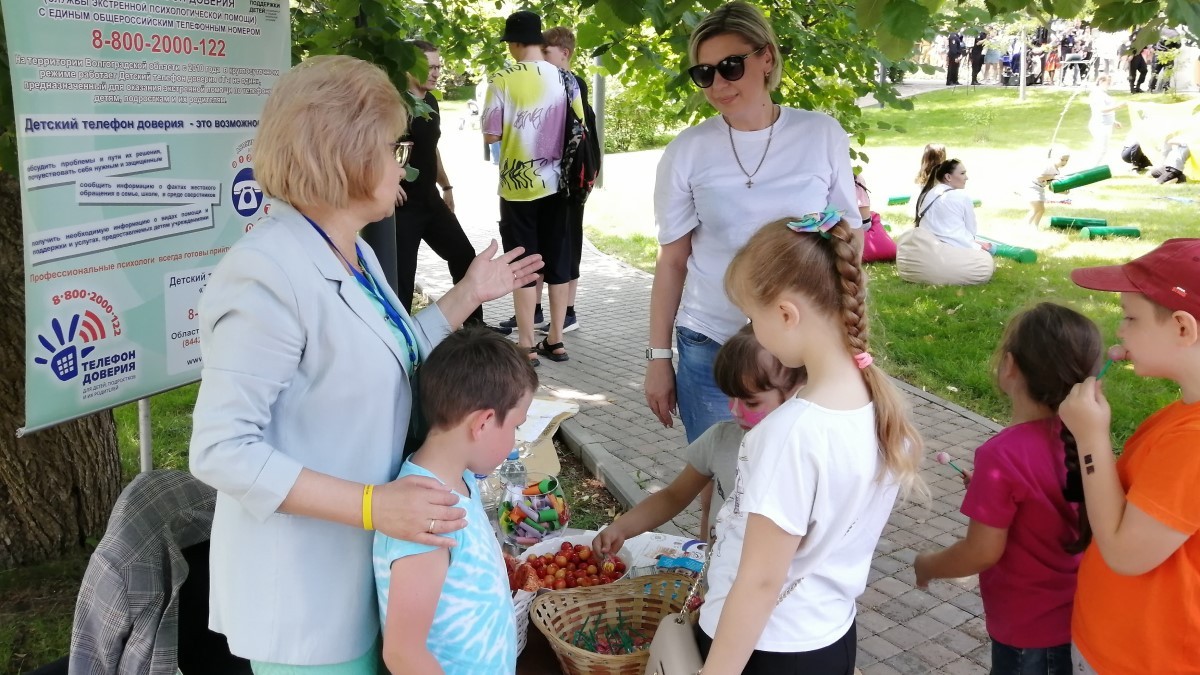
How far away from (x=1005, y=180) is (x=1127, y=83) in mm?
18054

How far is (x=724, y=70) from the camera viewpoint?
9.41 ft

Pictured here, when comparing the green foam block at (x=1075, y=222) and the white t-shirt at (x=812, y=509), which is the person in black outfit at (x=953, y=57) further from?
the white t-shirt at (x=812, y=509)

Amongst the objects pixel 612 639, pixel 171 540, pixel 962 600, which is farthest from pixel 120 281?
pixel 962 600

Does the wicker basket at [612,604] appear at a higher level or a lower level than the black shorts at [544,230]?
lower

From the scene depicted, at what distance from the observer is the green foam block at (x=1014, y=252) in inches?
376

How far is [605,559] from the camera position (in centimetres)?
275

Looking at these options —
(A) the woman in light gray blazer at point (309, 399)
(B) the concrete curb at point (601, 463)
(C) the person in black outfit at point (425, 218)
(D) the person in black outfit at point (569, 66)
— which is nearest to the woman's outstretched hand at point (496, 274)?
(A) the woman in light gray blazer at point (309, 399)

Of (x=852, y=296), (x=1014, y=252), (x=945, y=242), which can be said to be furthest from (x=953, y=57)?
(x=852, y=296)

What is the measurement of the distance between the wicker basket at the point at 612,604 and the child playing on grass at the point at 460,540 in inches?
19.5

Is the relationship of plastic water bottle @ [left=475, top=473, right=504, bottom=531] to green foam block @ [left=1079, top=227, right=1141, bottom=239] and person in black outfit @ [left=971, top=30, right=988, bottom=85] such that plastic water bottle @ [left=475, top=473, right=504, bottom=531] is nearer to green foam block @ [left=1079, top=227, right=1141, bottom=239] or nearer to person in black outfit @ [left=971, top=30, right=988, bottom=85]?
green foam block @ [left=1079, top=227, right=1141, bottom=239]

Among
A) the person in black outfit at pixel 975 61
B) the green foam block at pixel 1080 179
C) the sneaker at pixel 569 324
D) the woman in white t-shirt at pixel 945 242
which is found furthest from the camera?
the person in black outfit at pixel 975 61

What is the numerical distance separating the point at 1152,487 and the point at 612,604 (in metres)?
1.31

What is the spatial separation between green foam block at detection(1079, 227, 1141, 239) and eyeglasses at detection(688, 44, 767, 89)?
9119mm

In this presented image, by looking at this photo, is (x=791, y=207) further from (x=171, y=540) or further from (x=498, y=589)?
(x=171, y=540)
